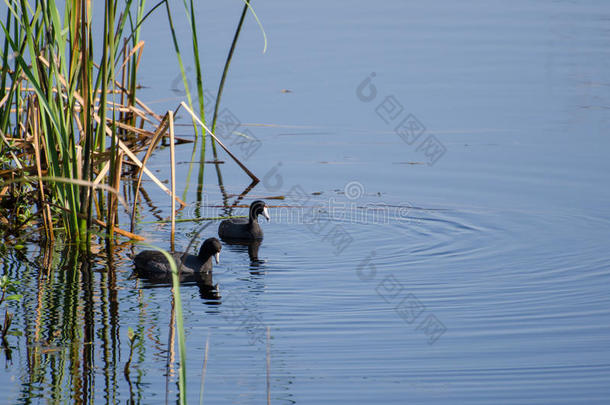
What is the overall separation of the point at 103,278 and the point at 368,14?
11.8 metres

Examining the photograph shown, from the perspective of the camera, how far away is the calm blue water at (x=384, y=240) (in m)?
5.59

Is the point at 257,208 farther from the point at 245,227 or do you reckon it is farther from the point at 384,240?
the point at 384,240

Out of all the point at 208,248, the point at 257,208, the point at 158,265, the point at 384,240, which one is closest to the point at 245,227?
the point at 257,208

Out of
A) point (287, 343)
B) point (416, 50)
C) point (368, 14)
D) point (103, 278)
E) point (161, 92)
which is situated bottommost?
point (287, 343)

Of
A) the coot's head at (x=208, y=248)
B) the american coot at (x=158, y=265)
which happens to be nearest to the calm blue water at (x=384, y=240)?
the american coot at (x=158, y=265)

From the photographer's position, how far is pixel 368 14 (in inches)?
711

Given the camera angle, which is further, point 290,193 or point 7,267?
point 290,193

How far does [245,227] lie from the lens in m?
8.98

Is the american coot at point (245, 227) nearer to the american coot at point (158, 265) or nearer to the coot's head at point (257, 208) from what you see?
the coot's head at point (257, 208)

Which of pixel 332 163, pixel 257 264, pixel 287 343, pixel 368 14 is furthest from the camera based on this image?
pixel 368 14

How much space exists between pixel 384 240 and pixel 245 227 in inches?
54.4

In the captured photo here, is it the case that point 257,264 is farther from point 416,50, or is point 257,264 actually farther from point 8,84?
point 416,50

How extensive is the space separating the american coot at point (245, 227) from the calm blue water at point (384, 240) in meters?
0.17

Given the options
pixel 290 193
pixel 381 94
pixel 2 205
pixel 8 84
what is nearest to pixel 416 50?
pixel 381 94
